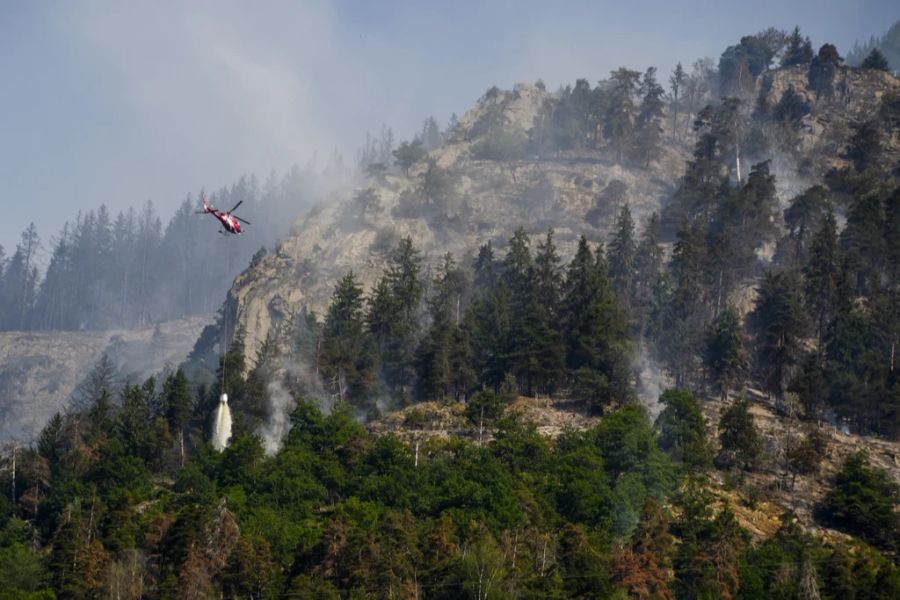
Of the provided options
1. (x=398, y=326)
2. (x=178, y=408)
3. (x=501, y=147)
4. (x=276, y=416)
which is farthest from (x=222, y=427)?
(x=501, y=147)

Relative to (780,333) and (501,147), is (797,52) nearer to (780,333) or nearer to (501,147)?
(501,147)

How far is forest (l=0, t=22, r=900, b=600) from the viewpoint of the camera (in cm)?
5872

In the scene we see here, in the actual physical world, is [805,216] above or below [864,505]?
above

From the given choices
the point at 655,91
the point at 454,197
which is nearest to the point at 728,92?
the point at 655,91

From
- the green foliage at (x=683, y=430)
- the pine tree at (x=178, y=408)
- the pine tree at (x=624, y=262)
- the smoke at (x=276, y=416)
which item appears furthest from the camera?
the pine tree at (x=624, y=262)

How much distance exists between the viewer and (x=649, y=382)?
93000 millimetres

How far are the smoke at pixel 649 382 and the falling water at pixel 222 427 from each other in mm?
31415

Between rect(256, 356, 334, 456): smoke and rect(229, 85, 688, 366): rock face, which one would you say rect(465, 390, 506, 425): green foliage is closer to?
rect(256, 356, 334, 456): smoke

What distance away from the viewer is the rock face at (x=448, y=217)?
131m

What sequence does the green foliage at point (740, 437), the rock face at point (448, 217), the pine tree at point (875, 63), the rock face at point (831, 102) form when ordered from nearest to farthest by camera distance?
1. the green foliage at point (740, 437)
2. the rock face at point (448, 217)
3. the rock face at point (831, 102)
4. the pine tree at point (875, 63)

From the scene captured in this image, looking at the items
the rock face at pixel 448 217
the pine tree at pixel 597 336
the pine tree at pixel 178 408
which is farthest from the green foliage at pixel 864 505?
the rock face at pixel 448 217

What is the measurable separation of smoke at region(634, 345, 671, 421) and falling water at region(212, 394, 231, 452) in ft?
103

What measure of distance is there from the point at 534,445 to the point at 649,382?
22.1 m

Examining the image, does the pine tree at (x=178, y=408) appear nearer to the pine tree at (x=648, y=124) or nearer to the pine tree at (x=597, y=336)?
the pine tree at (x=597, y=336)
